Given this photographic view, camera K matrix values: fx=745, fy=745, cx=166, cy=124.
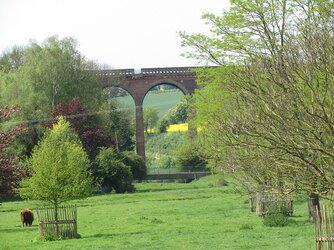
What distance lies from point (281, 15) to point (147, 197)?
28.0 m

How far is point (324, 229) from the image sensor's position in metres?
16.6

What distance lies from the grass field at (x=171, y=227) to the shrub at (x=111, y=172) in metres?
11.5

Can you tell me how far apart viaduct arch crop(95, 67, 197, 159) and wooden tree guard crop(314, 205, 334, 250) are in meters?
73.5

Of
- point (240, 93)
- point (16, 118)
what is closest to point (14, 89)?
point (16, 118)

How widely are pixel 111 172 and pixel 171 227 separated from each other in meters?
32.3

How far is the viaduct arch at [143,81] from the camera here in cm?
9094

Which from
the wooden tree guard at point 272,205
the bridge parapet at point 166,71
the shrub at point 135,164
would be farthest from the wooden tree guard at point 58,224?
the bridge parapet at point 166,71

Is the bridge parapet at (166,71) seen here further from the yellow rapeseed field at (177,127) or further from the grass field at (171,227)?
the grass field at (171,227)

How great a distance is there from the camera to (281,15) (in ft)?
93.5

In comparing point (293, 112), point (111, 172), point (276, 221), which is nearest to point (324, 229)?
point (293, 112)

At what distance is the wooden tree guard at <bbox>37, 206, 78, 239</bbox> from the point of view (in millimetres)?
28953

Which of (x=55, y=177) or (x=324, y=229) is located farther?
(x=55, y=177)

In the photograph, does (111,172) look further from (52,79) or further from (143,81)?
(143,81)

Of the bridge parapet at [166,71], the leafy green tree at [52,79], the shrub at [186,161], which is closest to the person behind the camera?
the leafy green tree at [52,79]
